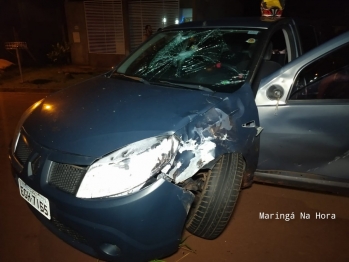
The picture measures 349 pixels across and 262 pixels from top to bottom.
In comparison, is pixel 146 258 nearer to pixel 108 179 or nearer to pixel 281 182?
pixel 108 179

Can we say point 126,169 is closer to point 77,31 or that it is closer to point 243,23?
point 243,23

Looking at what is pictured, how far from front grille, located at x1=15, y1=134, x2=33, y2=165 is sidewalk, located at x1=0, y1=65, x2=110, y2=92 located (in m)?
5.77

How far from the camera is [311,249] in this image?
226cm

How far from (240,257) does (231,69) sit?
1.57 meters

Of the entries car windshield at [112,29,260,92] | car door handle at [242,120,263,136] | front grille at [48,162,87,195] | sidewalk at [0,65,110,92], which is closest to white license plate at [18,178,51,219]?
front grille at [48,162,87,195]

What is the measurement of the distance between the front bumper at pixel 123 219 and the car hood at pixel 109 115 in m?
0.21

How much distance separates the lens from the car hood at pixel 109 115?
1771 millimetres

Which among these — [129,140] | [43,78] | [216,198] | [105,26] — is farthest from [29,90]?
[216,198]

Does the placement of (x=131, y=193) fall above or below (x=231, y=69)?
below

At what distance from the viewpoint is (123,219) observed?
5.14ft

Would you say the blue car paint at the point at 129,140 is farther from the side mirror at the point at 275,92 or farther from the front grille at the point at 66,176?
the side mirror at the point at 275,92

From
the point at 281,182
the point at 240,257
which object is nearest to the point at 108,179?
the point at 240,257

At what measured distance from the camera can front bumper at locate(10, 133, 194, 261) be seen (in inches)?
61.8

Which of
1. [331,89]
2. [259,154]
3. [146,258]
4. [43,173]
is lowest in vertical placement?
[146,258]
